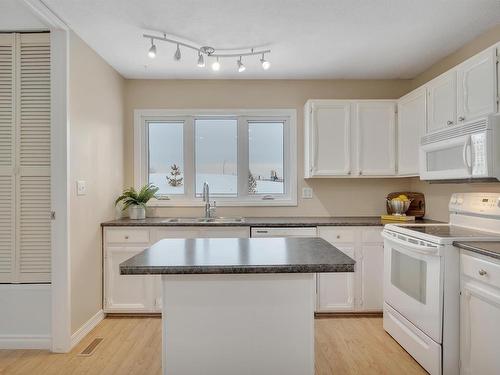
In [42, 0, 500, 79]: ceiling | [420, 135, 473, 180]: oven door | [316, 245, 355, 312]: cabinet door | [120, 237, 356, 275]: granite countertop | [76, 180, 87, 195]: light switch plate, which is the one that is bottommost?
[316, 245, 355, 312]: cabinet door

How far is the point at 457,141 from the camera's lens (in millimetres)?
2195

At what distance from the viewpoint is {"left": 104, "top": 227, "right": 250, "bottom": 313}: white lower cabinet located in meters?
3.04

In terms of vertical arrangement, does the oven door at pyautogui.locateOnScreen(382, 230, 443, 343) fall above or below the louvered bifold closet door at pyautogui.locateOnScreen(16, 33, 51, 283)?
below

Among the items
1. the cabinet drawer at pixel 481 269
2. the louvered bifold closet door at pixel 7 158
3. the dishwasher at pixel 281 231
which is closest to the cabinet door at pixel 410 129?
the dishwasher at pixel 281 231

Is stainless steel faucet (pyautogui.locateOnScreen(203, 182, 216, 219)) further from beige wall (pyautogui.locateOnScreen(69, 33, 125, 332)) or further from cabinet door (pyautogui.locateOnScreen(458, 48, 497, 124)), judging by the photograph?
cabinet door (pyautogui.locateOnScreen(458, 48, 497, 124))

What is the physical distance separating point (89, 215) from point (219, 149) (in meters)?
1.56

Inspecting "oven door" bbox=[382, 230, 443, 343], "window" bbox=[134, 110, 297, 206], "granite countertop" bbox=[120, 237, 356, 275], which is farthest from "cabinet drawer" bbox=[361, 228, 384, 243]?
"granite countertop" bbox=[120, 237, 356, 275]

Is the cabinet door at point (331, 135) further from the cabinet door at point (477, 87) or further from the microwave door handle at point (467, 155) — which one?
the microwave door handle at point (467, 155)

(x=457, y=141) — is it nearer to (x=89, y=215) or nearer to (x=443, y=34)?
(x=443, y=34)

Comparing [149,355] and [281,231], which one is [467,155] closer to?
[281,231]

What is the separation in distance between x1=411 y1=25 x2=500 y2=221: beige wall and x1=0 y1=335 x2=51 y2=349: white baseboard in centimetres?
359

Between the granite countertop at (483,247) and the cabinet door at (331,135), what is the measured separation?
1.49m

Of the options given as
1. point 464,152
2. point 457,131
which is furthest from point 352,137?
point 464,152

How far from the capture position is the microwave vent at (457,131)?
6.54ft
